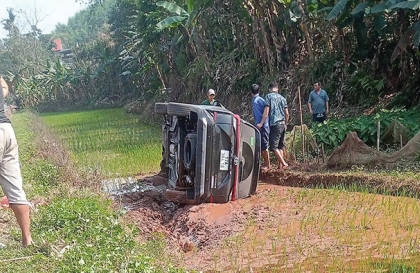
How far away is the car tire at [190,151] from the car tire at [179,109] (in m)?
0.31

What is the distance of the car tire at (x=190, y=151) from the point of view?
271 inches

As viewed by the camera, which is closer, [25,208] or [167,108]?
[25,208]

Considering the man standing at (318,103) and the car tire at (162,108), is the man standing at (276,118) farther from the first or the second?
the car tire at (162,108)

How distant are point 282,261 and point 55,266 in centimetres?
207

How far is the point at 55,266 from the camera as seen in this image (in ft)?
12.9

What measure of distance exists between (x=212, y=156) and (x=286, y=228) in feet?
4.77

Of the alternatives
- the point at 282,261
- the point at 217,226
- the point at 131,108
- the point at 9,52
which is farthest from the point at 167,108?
the point at 9,52

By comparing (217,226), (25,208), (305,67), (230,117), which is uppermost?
(305,67)

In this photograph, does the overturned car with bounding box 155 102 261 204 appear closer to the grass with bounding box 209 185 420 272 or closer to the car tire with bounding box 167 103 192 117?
the car tire with bounding box 167 103 192 117

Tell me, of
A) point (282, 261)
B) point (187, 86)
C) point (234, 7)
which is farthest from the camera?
point (187, 86)

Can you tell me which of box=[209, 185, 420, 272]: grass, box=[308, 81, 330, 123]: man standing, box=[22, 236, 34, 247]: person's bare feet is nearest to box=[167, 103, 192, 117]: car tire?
box=[209, 185, 420, 272]: grass

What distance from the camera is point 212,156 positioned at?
663 centimetres

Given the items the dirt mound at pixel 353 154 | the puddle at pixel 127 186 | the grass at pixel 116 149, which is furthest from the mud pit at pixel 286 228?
the grass at pixel 116 149

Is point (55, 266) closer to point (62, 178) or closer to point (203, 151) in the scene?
point (203, 151)
